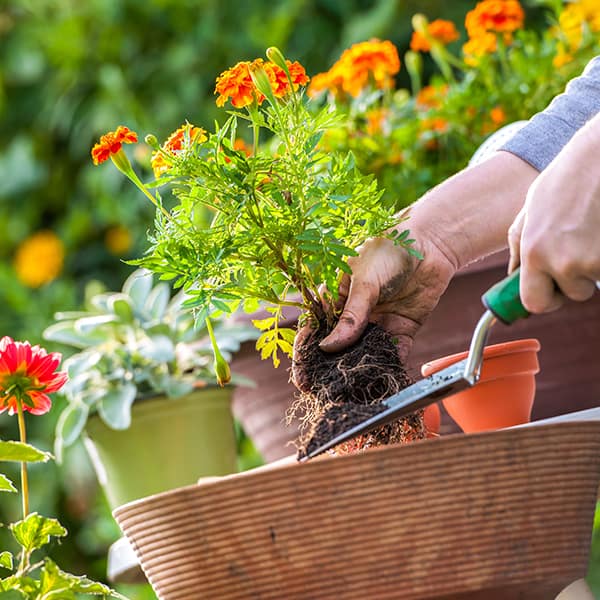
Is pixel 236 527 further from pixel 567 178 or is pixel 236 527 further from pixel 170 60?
pixel 170 60

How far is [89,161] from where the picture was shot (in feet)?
12.1

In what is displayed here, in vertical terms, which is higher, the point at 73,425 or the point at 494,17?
the point at 494,17

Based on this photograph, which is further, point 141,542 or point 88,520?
point 88,520

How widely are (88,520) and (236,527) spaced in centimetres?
268

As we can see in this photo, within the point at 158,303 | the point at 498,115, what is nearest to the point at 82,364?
the point at 158,303

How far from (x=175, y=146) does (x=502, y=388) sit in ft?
1.51

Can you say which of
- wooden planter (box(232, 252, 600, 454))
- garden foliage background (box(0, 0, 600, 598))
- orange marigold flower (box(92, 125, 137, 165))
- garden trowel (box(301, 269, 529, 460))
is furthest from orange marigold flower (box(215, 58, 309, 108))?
garden foliage background (box(0, 0, 600, 598))

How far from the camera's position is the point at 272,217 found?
3.41 feet

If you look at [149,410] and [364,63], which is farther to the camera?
[149,410]

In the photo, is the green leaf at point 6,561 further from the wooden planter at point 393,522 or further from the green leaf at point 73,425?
the green leaf at point 73,425

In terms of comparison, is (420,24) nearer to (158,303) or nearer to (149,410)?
(158,303)

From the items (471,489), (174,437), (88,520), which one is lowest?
(88,520)

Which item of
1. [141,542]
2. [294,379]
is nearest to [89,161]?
[294,379]

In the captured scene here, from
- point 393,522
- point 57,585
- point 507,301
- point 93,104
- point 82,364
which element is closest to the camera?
point 393,522
